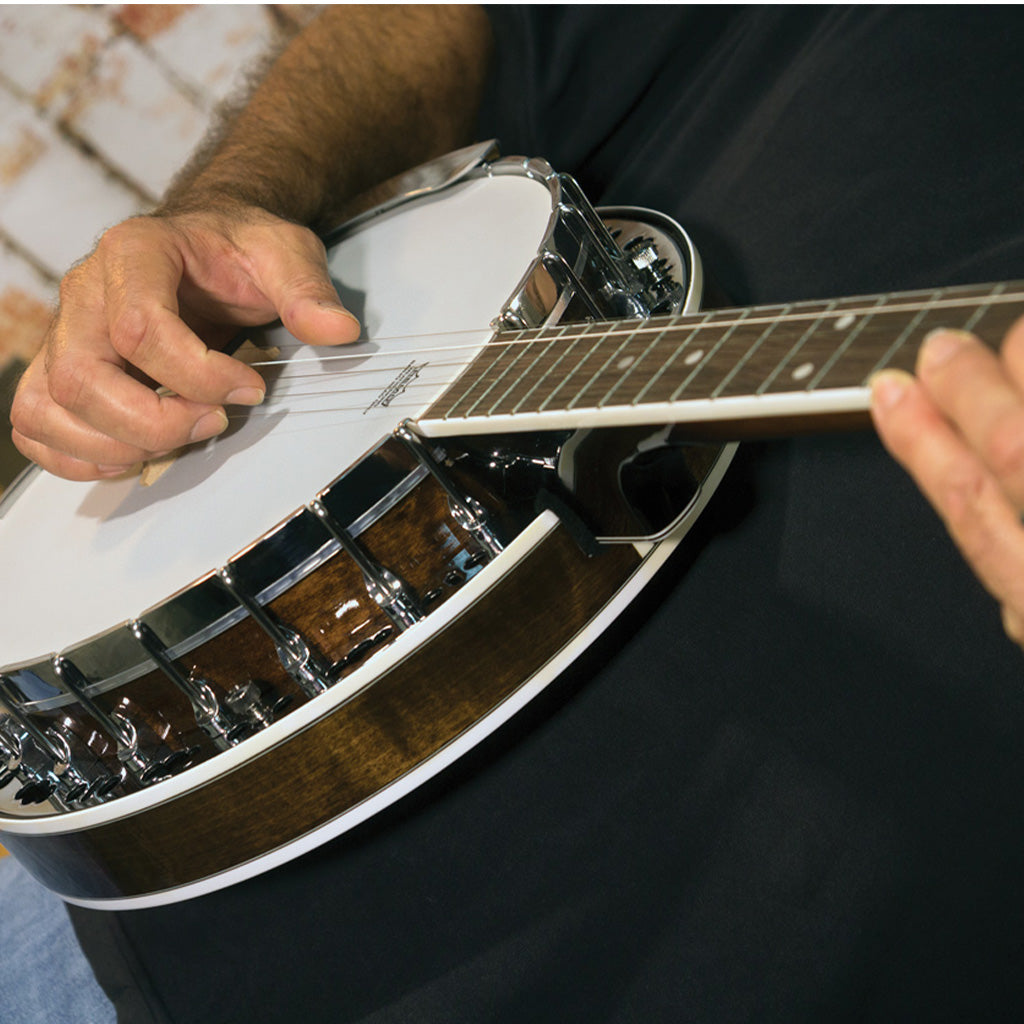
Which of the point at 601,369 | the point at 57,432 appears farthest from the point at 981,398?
the point at 57,432

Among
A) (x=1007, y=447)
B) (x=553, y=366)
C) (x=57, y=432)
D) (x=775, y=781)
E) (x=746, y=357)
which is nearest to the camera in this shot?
(x=1007, y=447)

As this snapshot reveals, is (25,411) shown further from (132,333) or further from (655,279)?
(655,279)

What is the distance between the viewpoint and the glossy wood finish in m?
0.69

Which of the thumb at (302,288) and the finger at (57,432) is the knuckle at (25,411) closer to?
the finger at (57,432)

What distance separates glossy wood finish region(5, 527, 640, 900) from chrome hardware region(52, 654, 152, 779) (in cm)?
4

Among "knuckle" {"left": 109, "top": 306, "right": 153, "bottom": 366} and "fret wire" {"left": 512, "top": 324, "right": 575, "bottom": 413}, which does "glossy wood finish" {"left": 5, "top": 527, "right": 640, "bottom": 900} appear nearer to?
"fret wire" {"left": 512, "top": 324, "right": 575, "bottom": 413}

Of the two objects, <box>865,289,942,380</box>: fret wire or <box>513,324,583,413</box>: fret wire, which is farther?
<box>513,324,583,413</box>: fret wire

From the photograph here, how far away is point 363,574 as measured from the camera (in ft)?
2.24

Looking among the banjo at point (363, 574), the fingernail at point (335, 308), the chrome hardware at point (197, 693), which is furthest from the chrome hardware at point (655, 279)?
the chrome hardware at point (197, 693)

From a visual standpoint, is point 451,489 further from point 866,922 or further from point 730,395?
point 866,922

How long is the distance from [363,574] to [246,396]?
0.22m

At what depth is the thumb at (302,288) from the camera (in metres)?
0.80

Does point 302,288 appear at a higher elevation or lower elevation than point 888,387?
higher

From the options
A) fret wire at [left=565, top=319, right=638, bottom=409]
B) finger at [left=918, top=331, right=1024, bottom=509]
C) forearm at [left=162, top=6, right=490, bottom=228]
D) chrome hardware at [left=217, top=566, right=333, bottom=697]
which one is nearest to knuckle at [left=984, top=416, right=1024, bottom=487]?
finger at [left=918, top=331, right=1024, bottom=509]
